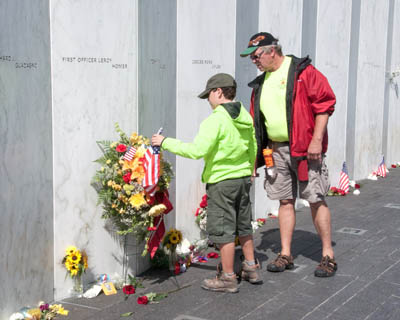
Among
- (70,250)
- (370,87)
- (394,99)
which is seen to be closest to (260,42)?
(70,250)

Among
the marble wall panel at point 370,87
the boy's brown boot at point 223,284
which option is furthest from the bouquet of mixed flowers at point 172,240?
the marble wall panel at point 370,87

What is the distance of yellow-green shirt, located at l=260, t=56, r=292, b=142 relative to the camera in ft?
16.3

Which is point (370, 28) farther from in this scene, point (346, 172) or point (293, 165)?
point (293, 165)

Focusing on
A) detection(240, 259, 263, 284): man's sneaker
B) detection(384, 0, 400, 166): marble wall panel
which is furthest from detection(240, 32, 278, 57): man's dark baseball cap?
detection(384, 0, 400, 166): marble wall panel

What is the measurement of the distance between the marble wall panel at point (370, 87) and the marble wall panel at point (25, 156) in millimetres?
6948

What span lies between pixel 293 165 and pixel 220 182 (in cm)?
80

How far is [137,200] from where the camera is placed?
4570mm

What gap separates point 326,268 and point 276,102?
150 cm

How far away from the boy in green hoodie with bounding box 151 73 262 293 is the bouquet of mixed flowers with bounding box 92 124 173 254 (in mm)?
288

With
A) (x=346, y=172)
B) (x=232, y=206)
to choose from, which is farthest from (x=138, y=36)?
(x=346, y=172)

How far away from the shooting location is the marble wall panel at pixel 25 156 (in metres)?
3.97

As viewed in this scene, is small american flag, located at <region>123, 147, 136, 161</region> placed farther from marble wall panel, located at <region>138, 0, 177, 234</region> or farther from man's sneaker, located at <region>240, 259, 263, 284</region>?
man's sneaker, located at <region>240, 259, 263, 284</region>

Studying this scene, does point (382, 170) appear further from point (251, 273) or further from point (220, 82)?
point (220, 82)

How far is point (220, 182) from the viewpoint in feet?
15.1
